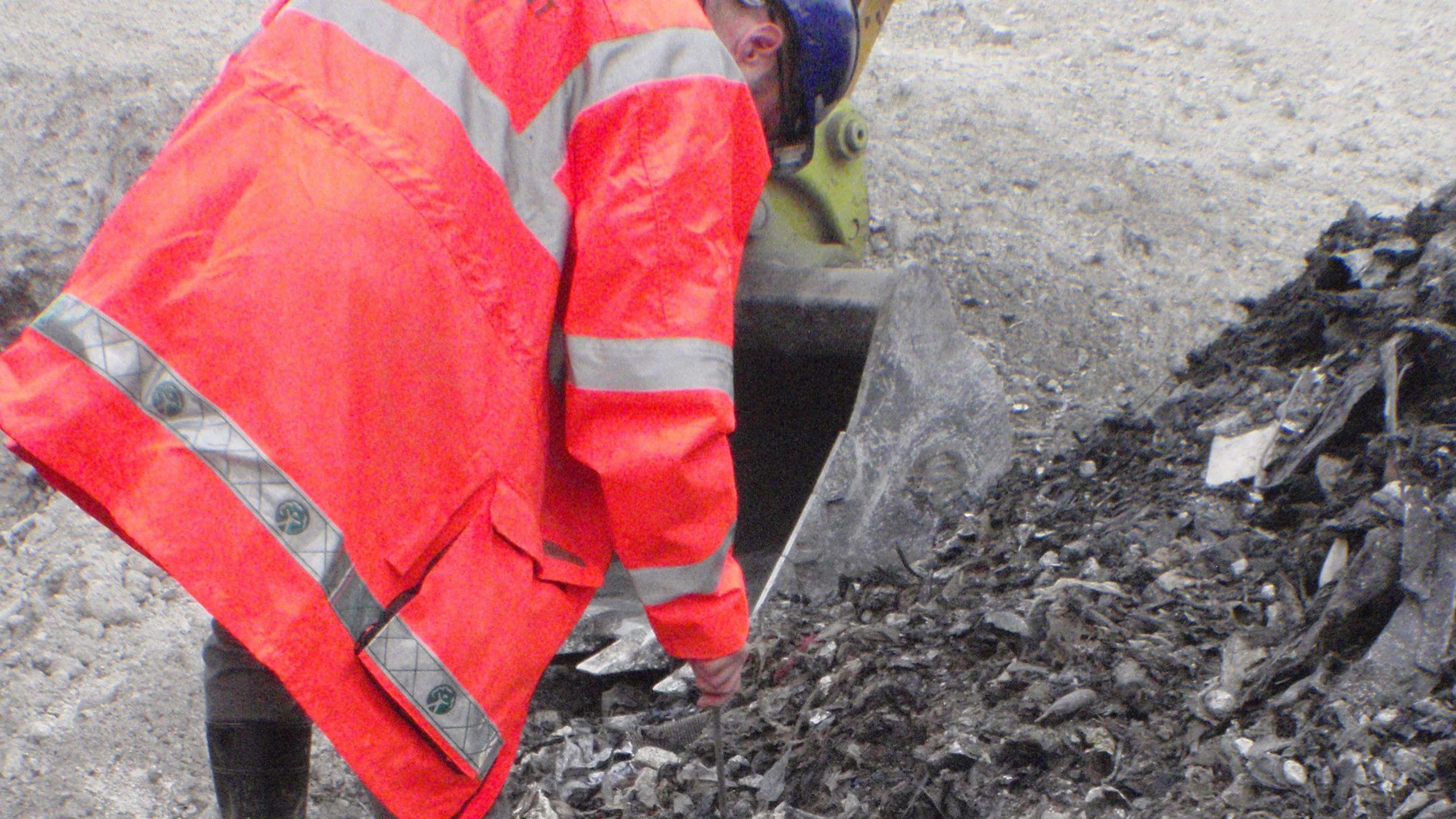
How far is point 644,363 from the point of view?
1837mm

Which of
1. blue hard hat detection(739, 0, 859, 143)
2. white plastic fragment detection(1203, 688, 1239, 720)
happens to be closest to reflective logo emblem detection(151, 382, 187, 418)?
blue hard hat detection(739, 0, 859, 143)

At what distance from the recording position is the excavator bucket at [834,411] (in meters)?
3.34

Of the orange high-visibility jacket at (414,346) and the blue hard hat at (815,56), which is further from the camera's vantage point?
the blue hard hat at (815,56)

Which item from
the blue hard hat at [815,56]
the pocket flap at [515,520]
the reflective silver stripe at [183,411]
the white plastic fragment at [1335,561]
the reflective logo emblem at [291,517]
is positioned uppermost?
the blue hard hat at [815,56]

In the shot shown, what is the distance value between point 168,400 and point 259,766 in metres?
0.87

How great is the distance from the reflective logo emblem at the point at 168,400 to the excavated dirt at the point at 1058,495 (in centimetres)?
141

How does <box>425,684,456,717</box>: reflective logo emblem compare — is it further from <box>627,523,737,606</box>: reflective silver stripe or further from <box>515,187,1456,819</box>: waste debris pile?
<box>515,187,1456,819</box>: waste debris pile

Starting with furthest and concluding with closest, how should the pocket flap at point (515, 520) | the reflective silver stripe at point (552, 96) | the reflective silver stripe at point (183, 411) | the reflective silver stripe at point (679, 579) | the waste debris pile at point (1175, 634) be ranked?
the waste debris pile at point (1175, 634)
the reflective silver stripe at point (679, 579)
the pocket flap at point (515, 520)
the reflective silver stripe at point (552, 96)
the reflective silver stripe at point (183, 411)

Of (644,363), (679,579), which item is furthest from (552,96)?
(679,579)

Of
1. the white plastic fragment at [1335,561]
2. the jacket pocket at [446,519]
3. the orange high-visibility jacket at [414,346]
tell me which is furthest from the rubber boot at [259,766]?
the white plastic fragment at [1335,561]

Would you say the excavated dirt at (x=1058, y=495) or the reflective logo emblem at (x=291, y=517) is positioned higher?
the reflective logo emblem at (x=291, y=517)

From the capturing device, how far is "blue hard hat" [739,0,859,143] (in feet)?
7.29

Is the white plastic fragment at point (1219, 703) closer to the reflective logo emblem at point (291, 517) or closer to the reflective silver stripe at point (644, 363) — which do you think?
the reflective silver stripe at point (644, 363)

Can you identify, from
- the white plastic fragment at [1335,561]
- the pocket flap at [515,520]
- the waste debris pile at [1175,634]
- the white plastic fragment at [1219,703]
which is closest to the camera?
the pocket flap at [515,520]
